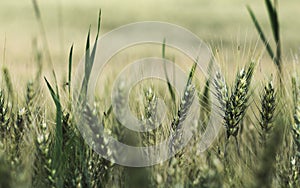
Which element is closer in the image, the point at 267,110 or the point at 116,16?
the point at 267,110

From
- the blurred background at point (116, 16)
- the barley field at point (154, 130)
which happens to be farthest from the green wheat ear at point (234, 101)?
the blurred background at point (116, 16)

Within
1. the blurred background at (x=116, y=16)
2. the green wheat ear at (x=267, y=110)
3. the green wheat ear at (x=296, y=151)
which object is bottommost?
the green wheat ear at (x=296, y=151)

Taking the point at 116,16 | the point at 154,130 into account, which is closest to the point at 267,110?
the point at 154,130

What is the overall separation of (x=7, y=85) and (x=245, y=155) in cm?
40

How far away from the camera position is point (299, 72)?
0.97m

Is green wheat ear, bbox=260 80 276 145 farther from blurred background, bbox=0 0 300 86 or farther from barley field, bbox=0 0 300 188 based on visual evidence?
blurred background, bbox=0 0 300 86

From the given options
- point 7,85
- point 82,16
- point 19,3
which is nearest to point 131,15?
point 82,16

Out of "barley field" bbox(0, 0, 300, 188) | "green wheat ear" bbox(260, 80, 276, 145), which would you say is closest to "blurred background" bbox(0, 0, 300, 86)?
"barley field" bbox(0, 0, 300, 188)

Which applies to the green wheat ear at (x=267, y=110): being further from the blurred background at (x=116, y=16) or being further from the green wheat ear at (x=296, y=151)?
the blurred background at (x=116, y=16)

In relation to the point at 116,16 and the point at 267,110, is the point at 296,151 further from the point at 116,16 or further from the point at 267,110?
the point at 116,16

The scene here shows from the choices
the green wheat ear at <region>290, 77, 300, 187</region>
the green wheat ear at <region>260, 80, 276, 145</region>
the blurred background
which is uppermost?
the blurred background

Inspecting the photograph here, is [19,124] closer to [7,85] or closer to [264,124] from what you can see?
[7,85]

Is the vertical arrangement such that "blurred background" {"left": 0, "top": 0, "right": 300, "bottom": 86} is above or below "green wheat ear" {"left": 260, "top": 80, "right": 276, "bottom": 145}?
above

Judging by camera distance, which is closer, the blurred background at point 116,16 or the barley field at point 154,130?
the barley field at point 154,130
